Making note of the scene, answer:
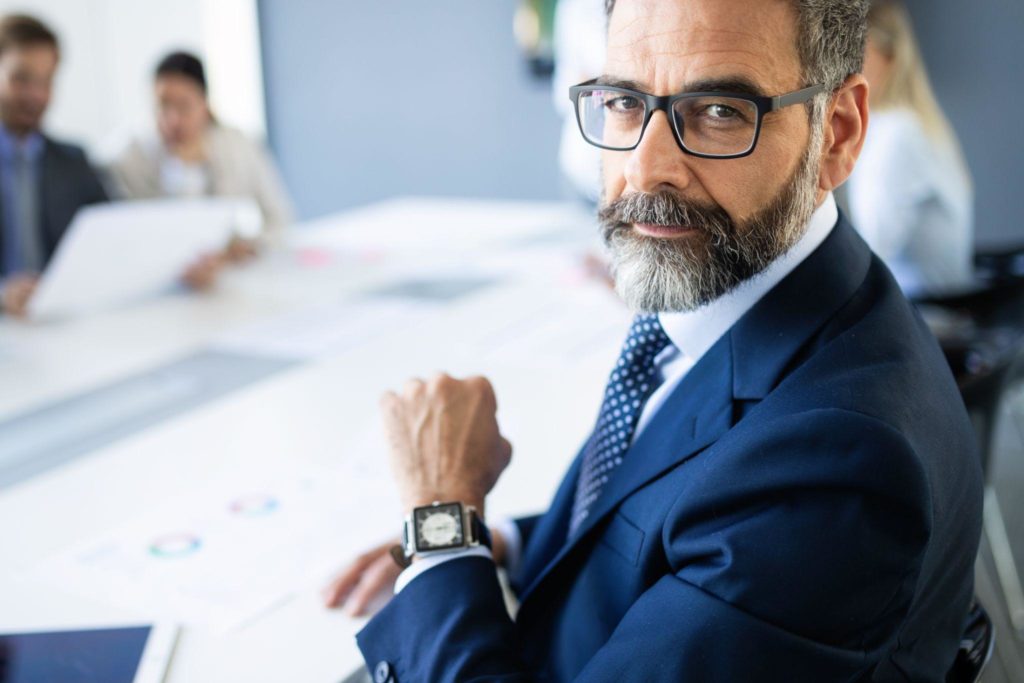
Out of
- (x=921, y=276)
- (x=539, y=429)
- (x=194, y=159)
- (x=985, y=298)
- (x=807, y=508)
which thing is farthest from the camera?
(x=194, y=159)

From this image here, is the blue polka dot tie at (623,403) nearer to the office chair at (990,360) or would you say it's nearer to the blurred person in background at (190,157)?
the office chair at (990,360)

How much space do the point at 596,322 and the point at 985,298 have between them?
1.07m

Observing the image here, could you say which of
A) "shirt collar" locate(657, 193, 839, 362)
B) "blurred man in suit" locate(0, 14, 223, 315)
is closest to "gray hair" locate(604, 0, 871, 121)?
"shirt collar" locate(657, 193, 839, 362)

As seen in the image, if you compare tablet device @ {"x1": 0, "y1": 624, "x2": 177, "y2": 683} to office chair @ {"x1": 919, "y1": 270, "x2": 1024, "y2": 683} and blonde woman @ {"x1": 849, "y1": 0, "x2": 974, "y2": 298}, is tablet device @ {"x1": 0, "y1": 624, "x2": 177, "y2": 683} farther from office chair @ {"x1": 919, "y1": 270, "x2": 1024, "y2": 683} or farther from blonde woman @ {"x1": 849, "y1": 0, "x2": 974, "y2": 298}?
blonde woman @ {"x1": 849, "y1": 0, "x2": 974, "y2": 298}

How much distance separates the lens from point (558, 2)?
5230 mm

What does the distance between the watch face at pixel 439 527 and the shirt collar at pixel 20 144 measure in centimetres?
261

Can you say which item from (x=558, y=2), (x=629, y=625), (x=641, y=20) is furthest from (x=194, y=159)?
(x=629, y=625)

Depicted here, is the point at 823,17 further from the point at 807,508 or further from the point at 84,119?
the point at 84,119

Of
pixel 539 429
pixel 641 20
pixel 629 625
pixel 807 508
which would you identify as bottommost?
pixel 539 429

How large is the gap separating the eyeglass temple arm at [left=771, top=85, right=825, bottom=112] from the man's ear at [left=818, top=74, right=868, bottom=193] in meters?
0.06

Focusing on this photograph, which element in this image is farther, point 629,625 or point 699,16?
point 699,16

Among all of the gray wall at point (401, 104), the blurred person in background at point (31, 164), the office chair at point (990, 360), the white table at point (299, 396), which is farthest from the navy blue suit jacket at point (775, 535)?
the gray wall at point (401, 104)

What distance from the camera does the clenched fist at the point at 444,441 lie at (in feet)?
3.75

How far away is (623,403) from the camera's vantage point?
45.5 inches
